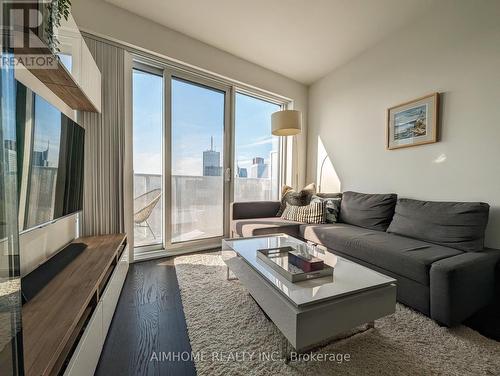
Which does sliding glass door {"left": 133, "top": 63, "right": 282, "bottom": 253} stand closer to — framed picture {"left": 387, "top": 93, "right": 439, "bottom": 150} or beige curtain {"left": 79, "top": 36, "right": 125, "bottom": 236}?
beige curtain {"left": 79, "top": 36, "right": 125, "bottom": 236}

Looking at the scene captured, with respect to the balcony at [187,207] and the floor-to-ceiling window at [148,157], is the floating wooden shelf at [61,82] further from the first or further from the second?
the balcony at [187,207]

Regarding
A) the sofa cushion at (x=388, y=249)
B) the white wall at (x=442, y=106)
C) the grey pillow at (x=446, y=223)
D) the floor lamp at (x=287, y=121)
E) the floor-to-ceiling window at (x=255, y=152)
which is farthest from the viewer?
the floor-to-ceiling window at (x=255, y=152)

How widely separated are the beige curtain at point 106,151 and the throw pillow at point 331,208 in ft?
7.91

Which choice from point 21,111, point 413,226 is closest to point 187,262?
point 21,111

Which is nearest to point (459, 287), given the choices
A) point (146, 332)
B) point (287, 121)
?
point (146, 332)

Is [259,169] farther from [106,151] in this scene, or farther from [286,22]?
[106,151]

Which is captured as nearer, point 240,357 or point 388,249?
point 240,357

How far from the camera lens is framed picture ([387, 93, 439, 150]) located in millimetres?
2223

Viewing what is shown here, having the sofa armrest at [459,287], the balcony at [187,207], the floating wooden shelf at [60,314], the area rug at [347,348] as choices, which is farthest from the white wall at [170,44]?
the sofa armrest at [459,287]

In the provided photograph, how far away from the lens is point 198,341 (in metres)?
1.27

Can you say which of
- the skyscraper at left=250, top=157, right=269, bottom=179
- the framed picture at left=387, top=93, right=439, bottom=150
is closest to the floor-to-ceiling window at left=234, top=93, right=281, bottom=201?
the skyscraper at left=250, top=157, right=269, bottom=179

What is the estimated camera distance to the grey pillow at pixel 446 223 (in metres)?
1.70

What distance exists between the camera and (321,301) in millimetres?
1008

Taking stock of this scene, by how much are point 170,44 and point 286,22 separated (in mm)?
1411
